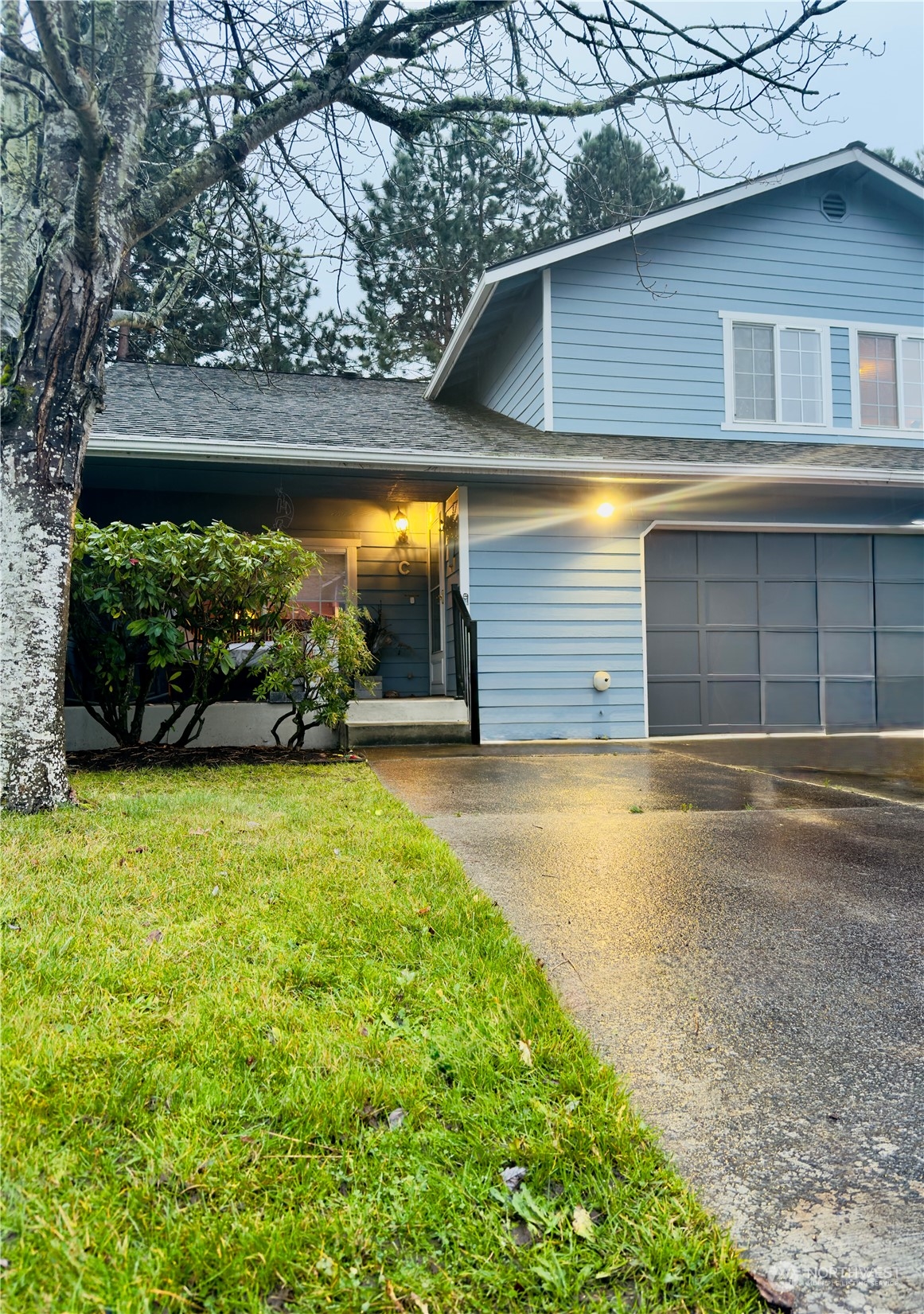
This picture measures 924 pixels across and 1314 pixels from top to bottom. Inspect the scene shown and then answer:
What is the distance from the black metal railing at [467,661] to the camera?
812 centimetres

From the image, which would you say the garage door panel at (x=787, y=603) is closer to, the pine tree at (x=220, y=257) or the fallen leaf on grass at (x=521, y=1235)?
the pine tree at (x=220, y=257)

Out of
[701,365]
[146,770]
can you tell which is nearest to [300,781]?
[146,770]

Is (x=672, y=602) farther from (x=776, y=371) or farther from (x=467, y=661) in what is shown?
(x=776, y=371)

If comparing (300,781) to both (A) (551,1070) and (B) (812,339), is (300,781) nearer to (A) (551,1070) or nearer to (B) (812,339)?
(A) (551,1070)

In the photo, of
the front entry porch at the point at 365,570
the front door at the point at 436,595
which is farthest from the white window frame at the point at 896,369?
the front door at the point at 436,595

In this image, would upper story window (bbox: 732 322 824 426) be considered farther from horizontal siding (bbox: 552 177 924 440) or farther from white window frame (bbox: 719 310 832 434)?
horizontal siding (bbox: 552 177 924 440)

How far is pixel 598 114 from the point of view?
5328 millimetres

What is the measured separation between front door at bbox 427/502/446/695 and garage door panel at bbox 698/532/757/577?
3053mm

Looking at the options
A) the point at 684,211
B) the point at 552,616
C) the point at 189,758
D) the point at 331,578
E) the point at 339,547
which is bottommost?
the point at 189,758

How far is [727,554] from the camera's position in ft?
30.1

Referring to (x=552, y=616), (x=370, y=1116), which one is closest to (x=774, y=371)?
(x=552, y=616)

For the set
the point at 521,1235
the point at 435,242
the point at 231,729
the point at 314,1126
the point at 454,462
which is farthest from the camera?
the point at 435,242

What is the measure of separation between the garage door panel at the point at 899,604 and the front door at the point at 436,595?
5.28m

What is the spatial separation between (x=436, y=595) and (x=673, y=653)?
3136 millimetres
